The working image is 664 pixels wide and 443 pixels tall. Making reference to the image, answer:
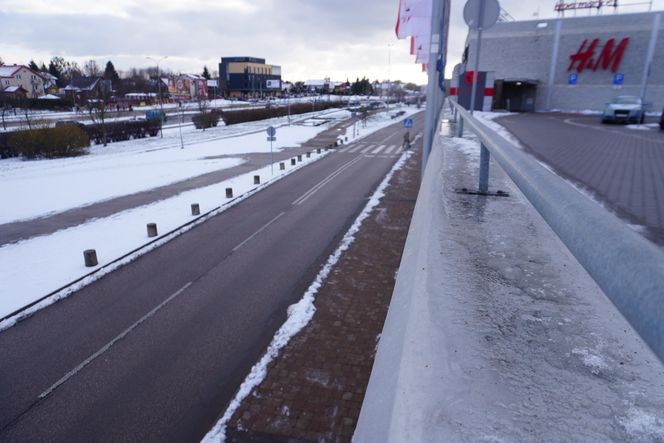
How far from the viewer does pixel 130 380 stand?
7.39 metres

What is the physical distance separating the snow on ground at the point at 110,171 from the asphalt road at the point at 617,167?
19.8 m

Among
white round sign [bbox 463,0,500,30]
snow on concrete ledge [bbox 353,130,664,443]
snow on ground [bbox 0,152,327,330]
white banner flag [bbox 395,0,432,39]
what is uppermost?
white banner flag [bbox 395,0,432,39]

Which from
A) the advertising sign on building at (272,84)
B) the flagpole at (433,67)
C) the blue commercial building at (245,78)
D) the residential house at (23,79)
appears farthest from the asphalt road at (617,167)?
the advertising sign on building at (272,84)

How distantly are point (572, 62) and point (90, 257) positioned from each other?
51193 millimetres

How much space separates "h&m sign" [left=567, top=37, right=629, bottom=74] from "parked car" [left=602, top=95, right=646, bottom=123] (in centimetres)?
1753

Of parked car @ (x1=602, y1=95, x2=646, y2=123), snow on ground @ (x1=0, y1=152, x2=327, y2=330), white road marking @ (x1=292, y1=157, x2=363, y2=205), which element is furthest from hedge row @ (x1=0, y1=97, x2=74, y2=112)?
parked car @ (x1=602, y1=95, x2=646, y2=123)

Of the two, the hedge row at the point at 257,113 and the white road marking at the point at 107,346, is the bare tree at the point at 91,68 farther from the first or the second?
the white road marking at the point at 107,346

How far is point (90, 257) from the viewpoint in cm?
1201

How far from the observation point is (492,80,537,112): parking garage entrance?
160 ft

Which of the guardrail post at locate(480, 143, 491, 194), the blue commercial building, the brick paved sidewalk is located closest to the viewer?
the guardrail post at locate(480, 143, 491, 194)

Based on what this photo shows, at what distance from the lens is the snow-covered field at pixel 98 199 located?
37.9 feet

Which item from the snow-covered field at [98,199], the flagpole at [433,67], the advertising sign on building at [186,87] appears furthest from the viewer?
the advertising sign on building at [186,87]

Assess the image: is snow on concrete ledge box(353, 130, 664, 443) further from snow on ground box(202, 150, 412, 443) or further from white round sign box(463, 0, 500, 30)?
white round sign box(463, 0, 500, 30)

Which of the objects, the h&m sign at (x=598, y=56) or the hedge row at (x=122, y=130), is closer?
the hedge row at (x=122, y=130)
